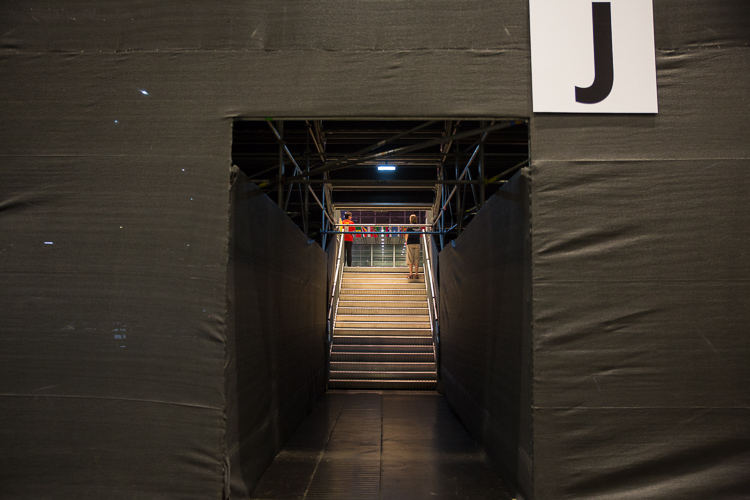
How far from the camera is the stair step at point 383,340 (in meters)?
9.34

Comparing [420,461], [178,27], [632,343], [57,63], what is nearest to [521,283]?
[632,343]

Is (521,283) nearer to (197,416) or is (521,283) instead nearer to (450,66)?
(450,66)

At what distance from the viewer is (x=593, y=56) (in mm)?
3047

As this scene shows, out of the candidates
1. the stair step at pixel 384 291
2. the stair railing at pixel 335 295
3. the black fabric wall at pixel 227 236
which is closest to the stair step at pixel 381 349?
the stair railing at pixel 335 295

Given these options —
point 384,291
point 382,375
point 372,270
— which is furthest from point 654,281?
point 372,270

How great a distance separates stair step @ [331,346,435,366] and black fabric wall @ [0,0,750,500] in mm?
5886

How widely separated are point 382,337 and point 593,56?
6.98 meters

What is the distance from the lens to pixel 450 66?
3.10 meters

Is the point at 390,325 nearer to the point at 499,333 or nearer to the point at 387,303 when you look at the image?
the point at 387,303

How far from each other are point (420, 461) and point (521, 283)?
1903 mm

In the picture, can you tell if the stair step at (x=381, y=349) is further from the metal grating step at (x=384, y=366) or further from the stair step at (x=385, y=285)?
the stair step at (x=385, y=285)

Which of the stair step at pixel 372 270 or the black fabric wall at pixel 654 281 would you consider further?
the stair step at pixel 372 270

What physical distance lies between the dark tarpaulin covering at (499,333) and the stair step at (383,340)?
286cm

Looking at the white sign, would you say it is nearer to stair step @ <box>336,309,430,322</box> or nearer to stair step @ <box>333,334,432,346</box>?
stair step @ <box>333,334,432,346</box>
